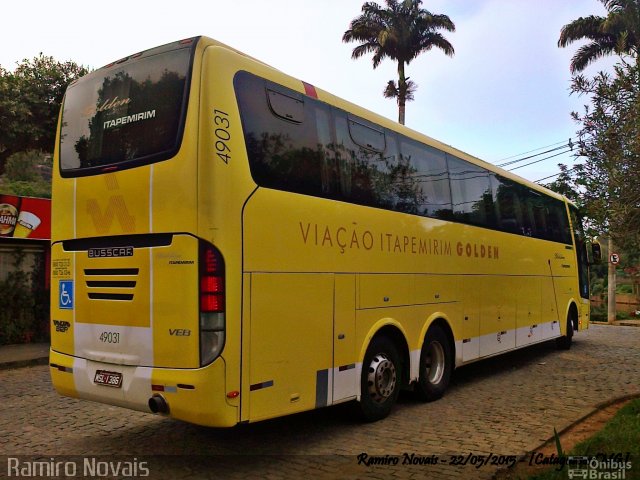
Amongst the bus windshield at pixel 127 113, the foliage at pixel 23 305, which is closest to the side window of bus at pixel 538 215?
the bus windshield at pixel 127 113

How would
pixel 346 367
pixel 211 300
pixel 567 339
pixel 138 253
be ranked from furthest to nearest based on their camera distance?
pixel 567 339 < pixel 346 367 < pixel 138 253 < pixel 211 300

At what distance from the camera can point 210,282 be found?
4.62 metres

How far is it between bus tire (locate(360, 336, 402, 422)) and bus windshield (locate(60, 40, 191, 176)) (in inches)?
130

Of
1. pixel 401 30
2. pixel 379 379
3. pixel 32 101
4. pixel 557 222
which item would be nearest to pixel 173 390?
pixel 379 379

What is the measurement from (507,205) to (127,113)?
7.39 meters

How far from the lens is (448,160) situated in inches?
341

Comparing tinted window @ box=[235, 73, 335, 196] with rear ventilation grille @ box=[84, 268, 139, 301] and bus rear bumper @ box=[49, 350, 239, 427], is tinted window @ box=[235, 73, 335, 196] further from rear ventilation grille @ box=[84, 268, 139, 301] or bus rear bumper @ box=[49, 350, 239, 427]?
bus rear bumper @ box=[49, 350, 239, 427]

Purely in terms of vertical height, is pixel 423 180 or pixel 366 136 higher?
pixel 366 136

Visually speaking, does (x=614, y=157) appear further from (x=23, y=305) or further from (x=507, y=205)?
(x=23, y=305)

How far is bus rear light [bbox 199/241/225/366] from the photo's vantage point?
4.60m

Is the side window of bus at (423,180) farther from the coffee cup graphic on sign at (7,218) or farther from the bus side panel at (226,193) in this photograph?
the coffee cup graphic on sign at (7,218)

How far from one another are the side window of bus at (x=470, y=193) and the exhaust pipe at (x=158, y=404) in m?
5.37

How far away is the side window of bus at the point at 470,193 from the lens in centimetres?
867

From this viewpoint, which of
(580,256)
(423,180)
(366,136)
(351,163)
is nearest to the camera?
(351,163)
